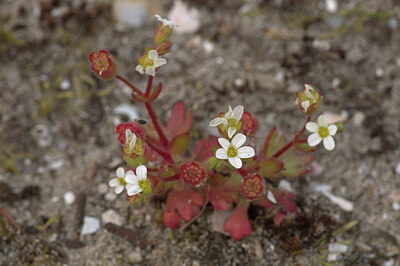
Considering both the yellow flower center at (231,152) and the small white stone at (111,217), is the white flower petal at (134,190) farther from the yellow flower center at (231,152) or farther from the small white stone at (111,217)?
the small white stone at (111,217)

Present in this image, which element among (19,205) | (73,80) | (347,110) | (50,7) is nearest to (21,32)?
(50,7)

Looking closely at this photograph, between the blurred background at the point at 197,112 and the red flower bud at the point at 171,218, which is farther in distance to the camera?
the blurred background at the point at 197,112

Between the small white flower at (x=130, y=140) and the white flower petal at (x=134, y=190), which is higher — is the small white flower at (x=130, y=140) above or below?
above

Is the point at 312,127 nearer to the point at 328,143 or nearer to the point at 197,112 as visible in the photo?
the point at 328,143

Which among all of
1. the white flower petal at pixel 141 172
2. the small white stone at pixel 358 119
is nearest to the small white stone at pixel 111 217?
the white flower petal at pixel 141 172

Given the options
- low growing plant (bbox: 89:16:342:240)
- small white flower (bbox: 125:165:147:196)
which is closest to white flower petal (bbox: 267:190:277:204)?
low growing plant (bbox: 89:16:342:240)

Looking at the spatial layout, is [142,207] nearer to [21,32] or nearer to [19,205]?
[19,205]
